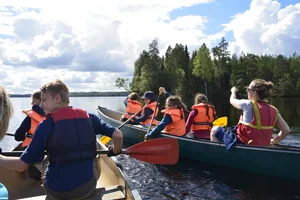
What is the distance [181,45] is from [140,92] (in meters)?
13.9

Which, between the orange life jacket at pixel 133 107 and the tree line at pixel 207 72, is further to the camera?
the tree line at pixel 207 72

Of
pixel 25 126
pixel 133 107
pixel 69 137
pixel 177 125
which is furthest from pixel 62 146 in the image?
pixel 133 107

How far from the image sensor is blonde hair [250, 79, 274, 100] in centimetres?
498

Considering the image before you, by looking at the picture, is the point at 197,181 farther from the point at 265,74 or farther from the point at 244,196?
the point at 265,74

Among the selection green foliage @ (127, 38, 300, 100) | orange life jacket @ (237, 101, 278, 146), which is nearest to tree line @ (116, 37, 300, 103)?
green foliage @ (127, 38, 300, 100)

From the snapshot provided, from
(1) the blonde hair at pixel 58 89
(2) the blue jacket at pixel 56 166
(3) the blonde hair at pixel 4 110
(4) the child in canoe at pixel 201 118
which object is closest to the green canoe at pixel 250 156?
(4) the child in canoe at pixel 201 118

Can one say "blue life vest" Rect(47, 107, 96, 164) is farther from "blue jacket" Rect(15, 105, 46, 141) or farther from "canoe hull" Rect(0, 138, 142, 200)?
"blue jacket" Rect(15, 105, 46, 141)

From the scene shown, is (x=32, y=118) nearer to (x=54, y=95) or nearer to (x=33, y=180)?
(x=33, y=180)

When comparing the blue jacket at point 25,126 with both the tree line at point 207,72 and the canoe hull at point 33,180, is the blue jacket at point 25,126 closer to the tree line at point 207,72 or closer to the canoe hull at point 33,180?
the canoe hull at point 33,180

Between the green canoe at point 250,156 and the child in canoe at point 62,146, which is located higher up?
the child in canoe at point 62,146

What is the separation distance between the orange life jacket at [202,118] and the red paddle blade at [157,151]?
3.11m

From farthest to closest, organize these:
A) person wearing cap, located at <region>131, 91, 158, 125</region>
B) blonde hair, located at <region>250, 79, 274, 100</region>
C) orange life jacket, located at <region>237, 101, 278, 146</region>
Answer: person wearing cap, located at <region>131, 91, 158, 125</region> → orange life jacket, located at <region>237, 101, 278, 146</region> → blonde hair, located at <region>250, 79, 274, 100</region>

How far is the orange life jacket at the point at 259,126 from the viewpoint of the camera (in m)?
5.11

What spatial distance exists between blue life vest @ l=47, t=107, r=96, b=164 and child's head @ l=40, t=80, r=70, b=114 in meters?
0.06
